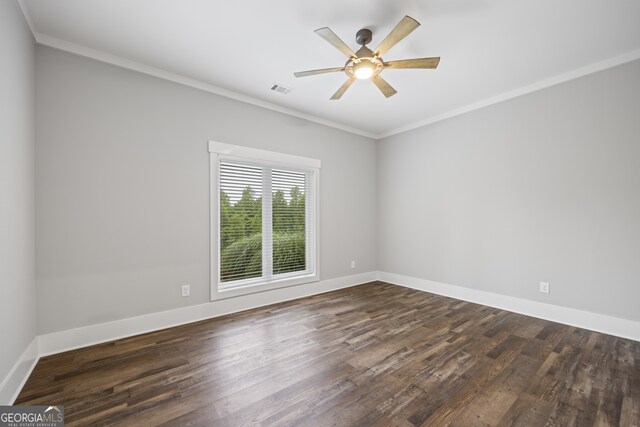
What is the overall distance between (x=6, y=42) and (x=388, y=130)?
4729 millimetres

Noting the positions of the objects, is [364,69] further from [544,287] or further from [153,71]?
[544,287]

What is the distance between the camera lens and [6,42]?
177cm

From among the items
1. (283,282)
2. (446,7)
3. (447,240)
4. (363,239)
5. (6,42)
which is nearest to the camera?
(6,42)

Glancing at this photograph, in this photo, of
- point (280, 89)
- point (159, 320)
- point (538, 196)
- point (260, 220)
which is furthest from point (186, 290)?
point (538, 196)

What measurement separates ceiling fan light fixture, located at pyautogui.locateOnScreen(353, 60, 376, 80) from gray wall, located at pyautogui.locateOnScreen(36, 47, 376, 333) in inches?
68.9

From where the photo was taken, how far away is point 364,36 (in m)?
2.38

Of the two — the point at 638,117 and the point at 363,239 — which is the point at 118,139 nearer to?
the point at 363,239

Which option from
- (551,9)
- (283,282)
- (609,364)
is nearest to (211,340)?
(283,282)

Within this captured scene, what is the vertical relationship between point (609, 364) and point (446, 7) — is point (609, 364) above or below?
below

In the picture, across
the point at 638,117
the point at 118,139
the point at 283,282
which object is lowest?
the point at 283,282

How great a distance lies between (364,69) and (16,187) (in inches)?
113

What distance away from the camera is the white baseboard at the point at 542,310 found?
275 centimetres

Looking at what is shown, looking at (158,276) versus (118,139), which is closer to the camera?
(118,139)

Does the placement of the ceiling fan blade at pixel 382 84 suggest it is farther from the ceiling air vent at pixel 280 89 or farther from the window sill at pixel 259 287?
the window sill at pixel 259 287
